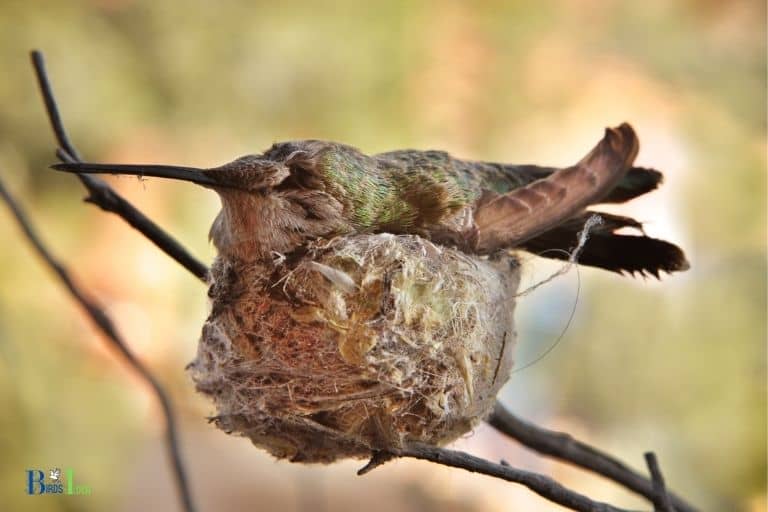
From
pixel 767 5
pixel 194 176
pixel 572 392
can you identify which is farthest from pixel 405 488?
pixel 194 176

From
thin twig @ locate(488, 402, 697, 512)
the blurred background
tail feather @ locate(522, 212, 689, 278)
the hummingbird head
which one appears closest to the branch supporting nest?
thin twig @ locate(488, 402, 697, 512)

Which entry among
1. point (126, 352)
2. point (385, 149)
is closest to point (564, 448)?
point (126, 352)

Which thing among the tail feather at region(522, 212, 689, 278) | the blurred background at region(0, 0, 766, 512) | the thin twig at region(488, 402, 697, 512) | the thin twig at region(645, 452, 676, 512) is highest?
the blurred background at region(0, 0, 766, 512)

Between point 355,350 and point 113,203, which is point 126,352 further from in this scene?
point 355,350

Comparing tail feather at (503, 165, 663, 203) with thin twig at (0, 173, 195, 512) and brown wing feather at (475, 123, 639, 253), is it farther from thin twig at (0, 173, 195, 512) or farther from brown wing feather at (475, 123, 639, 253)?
thin twig at (0, 173, 195, 512)

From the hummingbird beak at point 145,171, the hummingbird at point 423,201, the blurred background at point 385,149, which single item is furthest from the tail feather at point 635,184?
the blurred background at point 385,149

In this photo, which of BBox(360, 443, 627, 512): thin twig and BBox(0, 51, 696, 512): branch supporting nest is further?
BBox(0, 51, 696, 512): branch supporting nest

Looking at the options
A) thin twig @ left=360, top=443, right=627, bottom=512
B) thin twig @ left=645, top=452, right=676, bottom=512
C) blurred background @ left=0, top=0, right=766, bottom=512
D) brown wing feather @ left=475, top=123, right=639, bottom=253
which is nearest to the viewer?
thin twig @ left=360, top=443, right=627, bottom=512
